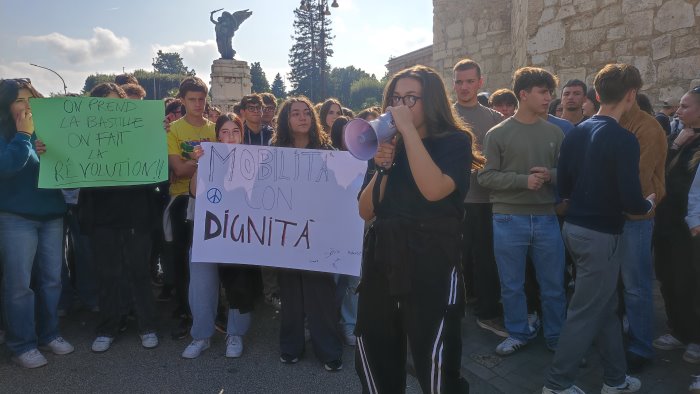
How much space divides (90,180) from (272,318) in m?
1.90

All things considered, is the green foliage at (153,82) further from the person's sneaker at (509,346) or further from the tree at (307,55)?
the person's sneaker at (509,346)

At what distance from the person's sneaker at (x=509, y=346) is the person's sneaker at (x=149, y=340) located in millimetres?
2589

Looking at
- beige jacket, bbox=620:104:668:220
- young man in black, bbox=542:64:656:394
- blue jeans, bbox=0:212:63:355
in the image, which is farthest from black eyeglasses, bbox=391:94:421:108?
blue jeans, bbox=0:212:63:355

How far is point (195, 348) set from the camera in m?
3.48

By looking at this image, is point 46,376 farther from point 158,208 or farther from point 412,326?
point 412,326

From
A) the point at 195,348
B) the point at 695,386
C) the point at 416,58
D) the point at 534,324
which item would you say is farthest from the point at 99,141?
the point at 416,58

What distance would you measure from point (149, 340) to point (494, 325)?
2734mm

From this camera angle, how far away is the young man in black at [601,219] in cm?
246

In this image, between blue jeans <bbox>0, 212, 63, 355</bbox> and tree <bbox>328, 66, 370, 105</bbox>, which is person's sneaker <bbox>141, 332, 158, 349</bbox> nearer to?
blue jeans <bbox>0, 212, 63, 355</bbox>

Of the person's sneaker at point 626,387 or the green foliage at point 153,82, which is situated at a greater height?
the green foliage at point 153,82

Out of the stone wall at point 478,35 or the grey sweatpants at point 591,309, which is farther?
the stone wall at point 478,35

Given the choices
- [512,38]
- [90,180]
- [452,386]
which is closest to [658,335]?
[452,386]

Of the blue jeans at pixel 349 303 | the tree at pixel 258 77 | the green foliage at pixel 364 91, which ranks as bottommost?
the blue jeans at pixel 349 303

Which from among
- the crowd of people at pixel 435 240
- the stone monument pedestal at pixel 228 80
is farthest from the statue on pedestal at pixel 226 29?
the crowd of people at pixel 435 240
